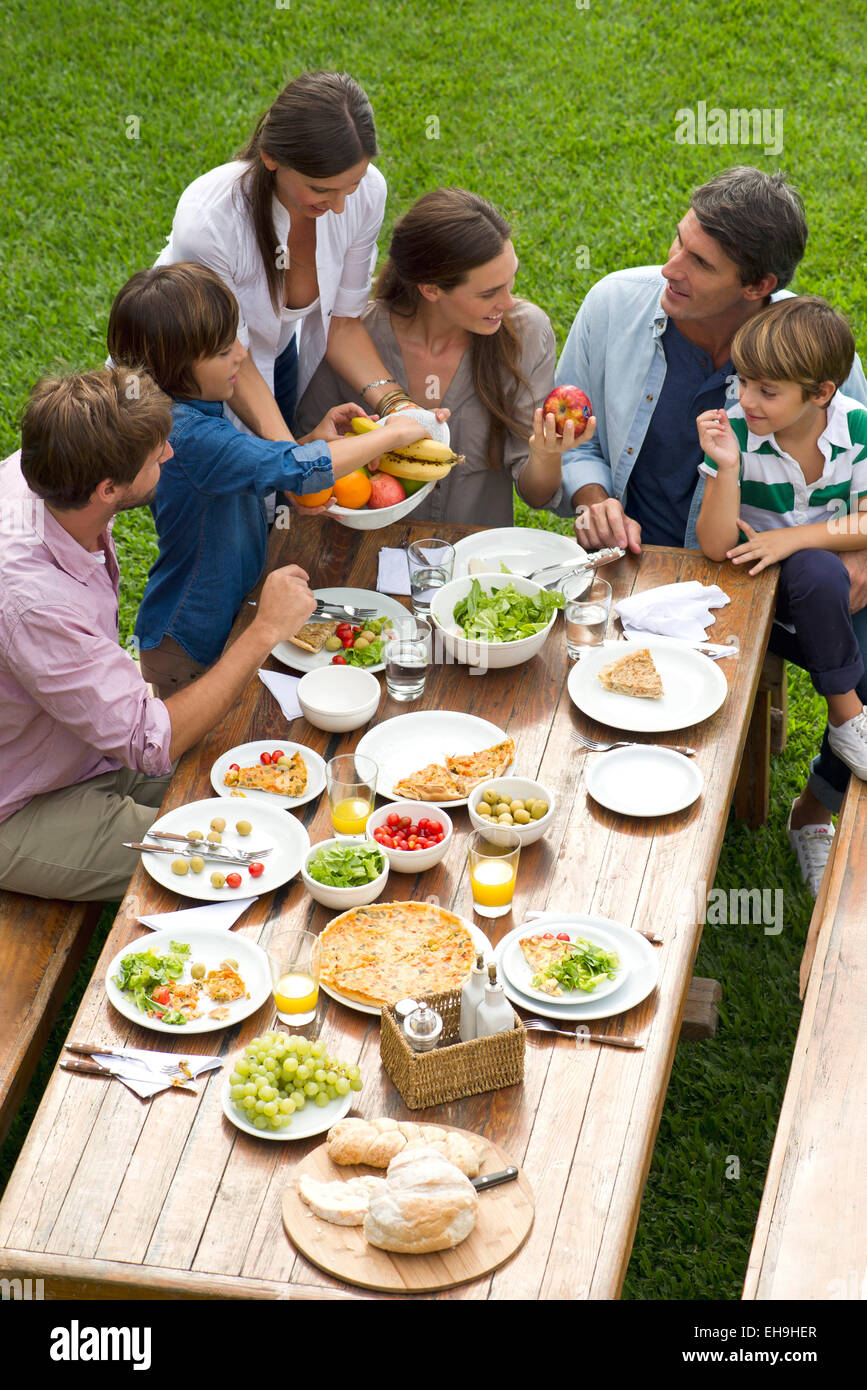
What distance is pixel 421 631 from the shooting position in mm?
3863

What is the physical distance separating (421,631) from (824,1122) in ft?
5.25

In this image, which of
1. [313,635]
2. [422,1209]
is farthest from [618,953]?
[313,635]

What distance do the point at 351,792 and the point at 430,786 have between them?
0.21 meters

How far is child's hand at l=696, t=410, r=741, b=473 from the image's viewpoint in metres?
4.15

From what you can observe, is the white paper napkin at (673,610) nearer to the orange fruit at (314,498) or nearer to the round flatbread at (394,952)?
the orange fruit at (314,498)

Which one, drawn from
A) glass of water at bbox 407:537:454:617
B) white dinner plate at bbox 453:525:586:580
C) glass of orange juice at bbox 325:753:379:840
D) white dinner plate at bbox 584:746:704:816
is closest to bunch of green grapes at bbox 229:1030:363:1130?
glass of orange juice at bbox 325:753:379:840

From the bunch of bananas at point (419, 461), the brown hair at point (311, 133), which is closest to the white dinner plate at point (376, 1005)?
the bunch of bananas at point (419, 461)

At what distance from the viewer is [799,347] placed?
406 centimetres

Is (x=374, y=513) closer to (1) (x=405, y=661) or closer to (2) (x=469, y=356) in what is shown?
(1) (x=405, y=661)

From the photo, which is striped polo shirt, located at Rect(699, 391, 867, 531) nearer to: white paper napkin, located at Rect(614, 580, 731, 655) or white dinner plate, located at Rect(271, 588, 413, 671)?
white paper napkin, located at Rect(614, 580, 731, 655)

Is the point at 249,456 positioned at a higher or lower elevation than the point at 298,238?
lower

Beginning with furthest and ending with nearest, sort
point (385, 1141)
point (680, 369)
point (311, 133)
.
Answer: point (680, 369) < point (311, 133) < point (385, 1141)

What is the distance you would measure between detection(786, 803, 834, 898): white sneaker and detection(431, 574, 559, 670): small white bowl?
4.44 feet
